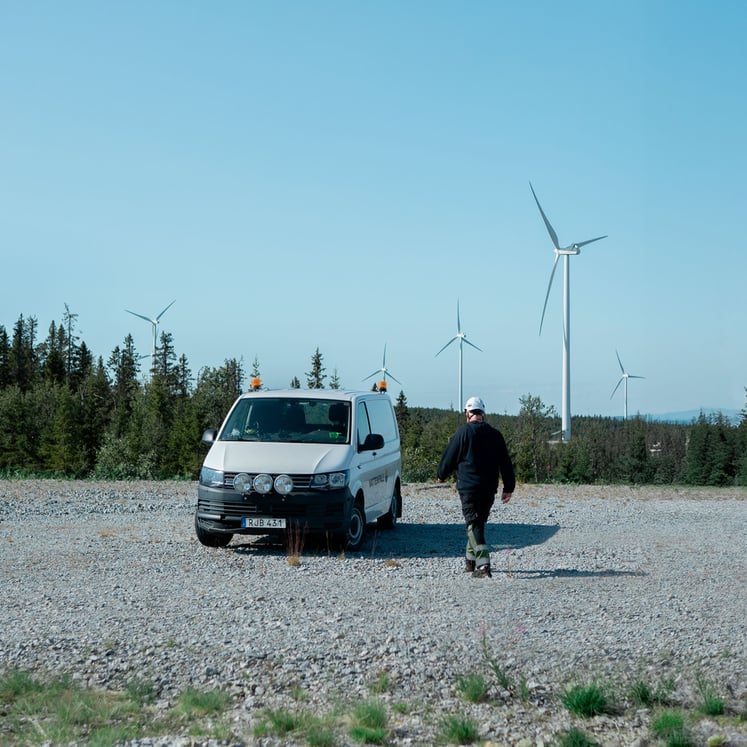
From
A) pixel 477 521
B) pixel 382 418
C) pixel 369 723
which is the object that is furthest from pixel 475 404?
pixel 369 723

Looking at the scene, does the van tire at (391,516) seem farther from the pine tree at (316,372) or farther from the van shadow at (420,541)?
the pine tree at (316,372)

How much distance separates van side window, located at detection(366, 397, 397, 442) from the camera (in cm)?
1356

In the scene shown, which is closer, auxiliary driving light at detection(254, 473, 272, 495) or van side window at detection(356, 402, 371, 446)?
auxiliary driving light at detection(254, 473, 272, 495)

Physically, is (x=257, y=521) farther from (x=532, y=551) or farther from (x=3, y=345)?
(x=3, y=345)

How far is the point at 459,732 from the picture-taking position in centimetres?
489

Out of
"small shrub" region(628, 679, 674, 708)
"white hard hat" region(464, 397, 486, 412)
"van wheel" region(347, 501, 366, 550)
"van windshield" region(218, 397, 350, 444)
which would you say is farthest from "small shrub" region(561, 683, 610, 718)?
"van windshield" region(218, 397, 350, 444)

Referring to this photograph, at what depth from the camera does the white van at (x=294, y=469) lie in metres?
11.4

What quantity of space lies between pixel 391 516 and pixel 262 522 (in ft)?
12.2

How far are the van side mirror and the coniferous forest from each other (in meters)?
50.7

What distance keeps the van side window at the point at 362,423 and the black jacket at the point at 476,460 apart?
8.24ft

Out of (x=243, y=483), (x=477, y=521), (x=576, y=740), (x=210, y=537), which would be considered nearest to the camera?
(x=576, y=740)

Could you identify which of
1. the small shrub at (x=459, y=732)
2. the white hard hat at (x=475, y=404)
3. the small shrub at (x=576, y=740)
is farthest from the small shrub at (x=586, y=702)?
the white hard hat at (x=475, y=404)

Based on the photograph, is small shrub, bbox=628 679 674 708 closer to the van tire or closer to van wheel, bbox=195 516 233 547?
van wheel, bbox=195 516 233 547

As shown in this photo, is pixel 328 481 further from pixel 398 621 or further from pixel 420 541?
pixel 398 621
